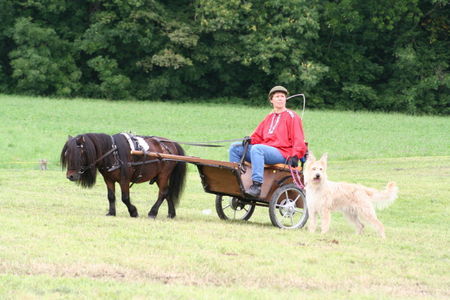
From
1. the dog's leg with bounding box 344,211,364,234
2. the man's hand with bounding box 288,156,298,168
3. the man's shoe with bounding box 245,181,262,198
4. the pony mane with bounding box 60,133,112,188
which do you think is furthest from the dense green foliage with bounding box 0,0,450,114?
the man's shoe with bounding box 245,181,262,198

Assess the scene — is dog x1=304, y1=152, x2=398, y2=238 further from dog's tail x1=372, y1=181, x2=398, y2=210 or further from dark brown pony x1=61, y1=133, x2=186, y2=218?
dark brown pony x1=61, y1=133, x2=186, y2=218

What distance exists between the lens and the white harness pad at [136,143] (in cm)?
1183

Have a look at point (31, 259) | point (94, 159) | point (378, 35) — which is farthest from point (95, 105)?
point (31, 259)

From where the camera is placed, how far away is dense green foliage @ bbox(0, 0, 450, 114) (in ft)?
158

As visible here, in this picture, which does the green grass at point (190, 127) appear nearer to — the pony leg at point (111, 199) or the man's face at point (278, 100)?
the pony leg at point (111, 199)

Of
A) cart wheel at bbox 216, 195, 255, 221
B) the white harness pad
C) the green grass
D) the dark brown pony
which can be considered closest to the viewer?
the dark brown pony

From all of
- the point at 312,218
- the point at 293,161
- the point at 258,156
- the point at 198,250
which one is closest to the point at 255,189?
the point at 258,156

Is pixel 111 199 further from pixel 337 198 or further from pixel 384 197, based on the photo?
pixel 384 197

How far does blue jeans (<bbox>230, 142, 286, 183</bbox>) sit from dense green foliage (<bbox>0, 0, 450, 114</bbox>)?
36.0 m

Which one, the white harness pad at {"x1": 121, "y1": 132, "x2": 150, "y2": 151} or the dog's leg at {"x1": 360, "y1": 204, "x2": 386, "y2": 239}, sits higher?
the white harness pad at {"x1": 121, "y1": 132, "x2": 150, "y2": 151}

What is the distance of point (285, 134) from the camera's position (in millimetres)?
11586

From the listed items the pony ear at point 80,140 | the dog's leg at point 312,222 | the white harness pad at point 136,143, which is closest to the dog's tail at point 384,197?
the dog's leg at point 312,222

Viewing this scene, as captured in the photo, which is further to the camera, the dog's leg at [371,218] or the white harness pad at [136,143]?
the white harness pad at [136,143]

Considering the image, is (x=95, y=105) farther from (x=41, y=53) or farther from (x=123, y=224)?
(x=123, y=224)
